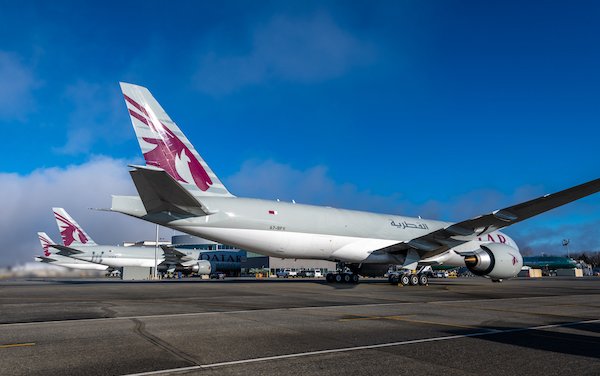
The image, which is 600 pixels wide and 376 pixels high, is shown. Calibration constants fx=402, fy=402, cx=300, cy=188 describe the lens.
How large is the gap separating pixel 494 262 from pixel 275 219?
1221cm

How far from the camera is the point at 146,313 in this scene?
395 inches

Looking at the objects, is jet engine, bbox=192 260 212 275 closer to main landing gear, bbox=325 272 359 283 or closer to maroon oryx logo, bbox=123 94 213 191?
main landing gear, bbox=325 272 359 283

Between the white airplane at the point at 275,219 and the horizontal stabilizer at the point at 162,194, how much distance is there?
41 mm

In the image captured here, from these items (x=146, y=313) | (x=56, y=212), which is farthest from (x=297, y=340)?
(x=56, y=212)

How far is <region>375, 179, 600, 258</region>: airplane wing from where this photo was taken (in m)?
18.1

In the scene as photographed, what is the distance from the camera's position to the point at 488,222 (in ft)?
66.7

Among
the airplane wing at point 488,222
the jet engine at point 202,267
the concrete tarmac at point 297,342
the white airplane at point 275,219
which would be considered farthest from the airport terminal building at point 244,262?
the concrete tarmac at point 297,342

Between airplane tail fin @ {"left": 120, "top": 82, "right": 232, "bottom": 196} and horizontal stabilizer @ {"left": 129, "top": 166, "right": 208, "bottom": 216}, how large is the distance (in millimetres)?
1542

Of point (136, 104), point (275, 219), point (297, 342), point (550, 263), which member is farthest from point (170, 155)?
point (550, 263)

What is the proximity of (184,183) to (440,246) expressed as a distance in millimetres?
14319

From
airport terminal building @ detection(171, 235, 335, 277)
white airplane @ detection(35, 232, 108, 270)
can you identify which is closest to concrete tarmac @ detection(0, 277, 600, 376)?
airport terminal building @ detection(171, 235, 335, 277)

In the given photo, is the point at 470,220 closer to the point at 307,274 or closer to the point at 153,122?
the point at 153,122

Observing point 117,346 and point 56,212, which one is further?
point 56,212

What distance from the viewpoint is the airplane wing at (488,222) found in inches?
714
